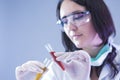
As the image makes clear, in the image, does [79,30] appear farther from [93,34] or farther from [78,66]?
[78,66]

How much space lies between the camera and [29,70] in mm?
845

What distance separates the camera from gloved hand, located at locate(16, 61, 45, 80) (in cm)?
80

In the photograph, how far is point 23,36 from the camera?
5.56 ft

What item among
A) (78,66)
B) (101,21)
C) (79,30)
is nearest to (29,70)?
(78,66)

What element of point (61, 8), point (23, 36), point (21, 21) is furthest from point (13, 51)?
point (61, 8)

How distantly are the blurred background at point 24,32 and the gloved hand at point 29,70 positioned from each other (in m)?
0.75

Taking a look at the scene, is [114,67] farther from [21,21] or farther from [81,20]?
[21,21]

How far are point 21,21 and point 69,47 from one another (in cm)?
68

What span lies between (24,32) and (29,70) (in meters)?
0.89

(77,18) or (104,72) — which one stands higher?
(77,18)

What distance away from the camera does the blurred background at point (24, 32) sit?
165cm

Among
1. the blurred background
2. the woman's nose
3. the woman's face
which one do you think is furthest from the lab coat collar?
the blurred background

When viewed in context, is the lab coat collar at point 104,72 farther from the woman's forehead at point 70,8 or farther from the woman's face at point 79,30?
the woman's forehead at point 70,8

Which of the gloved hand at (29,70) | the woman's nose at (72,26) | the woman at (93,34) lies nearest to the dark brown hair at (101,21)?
the woman at (93,34)
